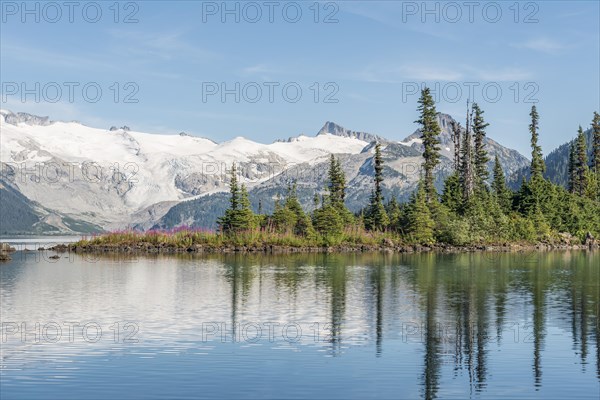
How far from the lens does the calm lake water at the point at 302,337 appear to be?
2598 centimetres

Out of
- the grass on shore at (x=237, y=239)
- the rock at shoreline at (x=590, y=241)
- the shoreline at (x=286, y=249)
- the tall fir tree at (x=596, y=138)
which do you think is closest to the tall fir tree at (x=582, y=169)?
the tall fir tree at (x=596, y=138)

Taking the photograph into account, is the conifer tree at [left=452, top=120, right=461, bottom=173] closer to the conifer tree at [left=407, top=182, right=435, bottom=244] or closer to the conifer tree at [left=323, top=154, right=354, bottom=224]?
→ the conifer tree at [left=323, top=154, right=354, bottom=224]

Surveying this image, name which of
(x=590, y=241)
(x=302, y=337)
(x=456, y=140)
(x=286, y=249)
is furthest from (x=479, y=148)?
(x=302, y=337)

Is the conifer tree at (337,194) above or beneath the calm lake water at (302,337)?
above

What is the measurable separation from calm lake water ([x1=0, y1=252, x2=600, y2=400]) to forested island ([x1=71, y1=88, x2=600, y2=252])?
56341 mm

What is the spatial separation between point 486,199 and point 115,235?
206 feet

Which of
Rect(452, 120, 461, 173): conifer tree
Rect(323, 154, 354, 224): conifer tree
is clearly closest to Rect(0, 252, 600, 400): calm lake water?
Rect(323, 154, 354, 224): conifer tree

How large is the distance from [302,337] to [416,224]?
303 ft

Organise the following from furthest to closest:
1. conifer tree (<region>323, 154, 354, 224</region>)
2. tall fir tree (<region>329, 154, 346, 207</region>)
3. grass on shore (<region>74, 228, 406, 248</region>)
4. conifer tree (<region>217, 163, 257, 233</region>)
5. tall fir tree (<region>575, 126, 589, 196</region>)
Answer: tall fir tree (<region>575, 126, 589, 196</region>)
tall fir tree (<region>329, 154, 346, 207</region>)
conifer tree (<region>323, 154, 354, 224</region>)
conifer tree (<region>217, 163, 257, 233</region>)
grass on shore (<region>74, 228, 406, 248</region>)

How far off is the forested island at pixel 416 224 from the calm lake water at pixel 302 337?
185ft

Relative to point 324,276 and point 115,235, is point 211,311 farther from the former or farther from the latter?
point 115,235

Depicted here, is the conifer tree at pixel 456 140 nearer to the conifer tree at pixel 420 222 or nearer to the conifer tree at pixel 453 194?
the conifer tree at pixel 453 194

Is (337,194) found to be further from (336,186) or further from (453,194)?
(453,194)

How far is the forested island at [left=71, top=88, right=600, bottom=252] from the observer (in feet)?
404
